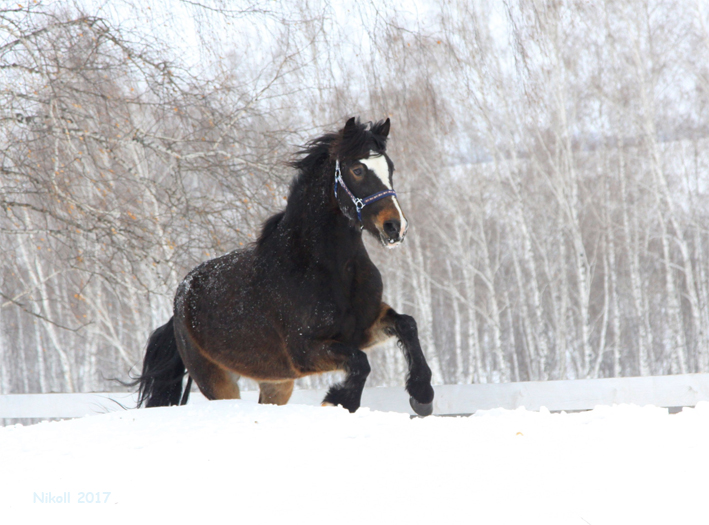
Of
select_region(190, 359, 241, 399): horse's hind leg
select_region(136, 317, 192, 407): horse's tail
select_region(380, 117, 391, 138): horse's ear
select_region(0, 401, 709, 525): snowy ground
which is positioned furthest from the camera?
select_region(136, 317, 192, 407): horse's tail

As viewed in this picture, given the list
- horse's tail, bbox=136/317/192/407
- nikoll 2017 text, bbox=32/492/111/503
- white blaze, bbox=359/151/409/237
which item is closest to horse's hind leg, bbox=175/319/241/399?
horse's tail, bbox=136/317/192/407

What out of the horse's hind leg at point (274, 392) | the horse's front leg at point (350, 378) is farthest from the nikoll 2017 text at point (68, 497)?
the horse's hind leg at point (274, 392)

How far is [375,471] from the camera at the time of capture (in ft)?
6.40

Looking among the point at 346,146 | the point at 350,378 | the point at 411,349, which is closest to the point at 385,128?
the point at 346,146

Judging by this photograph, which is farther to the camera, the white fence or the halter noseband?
the white fence

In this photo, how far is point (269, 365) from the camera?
11.3ft

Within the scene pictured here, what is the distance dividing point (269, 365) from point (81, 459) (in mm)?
1305

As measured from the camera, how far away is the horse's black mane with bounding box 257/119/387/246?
10.3 ft

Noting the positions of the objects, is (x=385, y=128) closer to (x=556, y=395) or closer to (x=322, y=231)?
(x=322, y=231)

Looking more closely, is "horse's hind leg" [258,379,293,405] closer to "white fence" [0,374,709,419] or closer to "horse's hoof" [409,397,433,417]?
→ "white fence" [0,374,709,419]

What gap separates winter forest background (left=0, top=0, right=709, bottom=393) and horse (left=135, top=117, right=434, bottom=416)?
133 cm

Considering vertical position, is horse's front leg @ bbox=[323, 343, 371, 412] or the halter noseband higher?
the halter noseband

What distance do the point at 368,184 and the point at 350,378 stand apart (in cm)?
101

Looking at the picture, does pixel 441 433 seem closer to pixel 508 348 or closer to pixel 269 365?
pixel 269 365
